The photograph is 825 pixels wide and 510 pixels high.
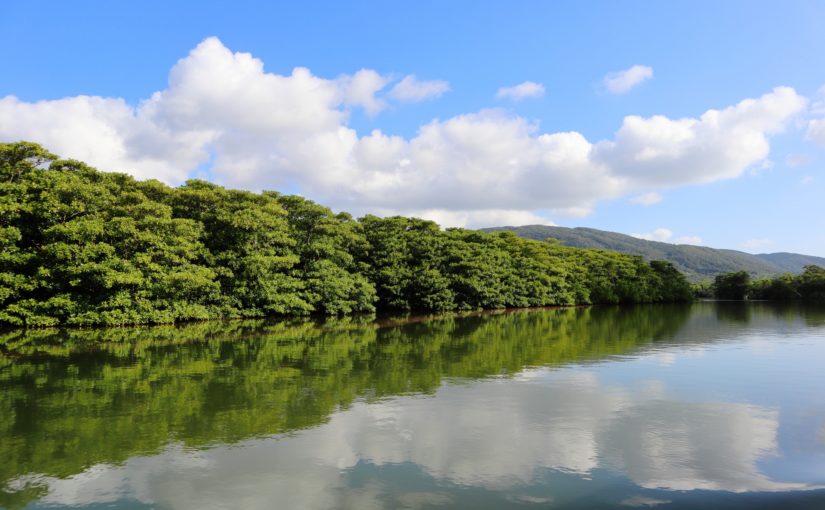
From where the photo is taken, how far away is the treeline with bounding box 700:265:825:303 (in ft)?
259

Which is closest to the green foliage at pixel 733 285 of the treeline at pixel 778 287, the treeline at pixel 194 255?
the treeline at pixel 778 287

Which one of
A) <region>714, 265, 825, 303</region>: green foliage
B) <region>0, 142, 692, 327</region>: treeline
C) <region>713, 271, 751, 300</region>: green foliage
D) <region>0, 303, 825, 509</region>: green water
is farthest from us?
<region>713, 271, 751, 300</region>: green foliage

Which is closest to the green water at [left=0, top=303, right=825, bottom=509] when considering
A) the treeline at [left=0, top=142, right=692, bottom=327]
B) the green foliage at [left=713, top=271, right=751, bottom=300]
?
the treeline at [left=0, top=142, right=692, bottom=327]

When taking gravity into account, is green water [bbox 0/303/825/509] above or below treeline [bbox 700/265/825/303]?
below

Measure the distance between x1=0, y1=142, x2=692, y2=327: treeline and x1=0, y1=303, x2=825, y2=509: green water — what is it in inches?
304

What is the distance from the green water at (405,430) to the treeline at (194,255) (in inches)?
304

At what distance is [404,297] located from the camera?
43812 millimetres

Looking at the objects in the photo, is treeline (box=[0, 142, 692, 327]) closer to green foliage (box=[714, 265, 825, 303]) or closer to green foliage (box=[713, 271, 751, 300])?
green foliage (box=[714, 265, 825, 303])

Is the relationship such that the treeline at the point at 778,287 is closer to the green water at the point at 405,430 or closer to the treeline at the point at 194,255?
the treeline at the point at 194,255

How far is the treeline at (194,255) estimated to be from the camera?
24062mm

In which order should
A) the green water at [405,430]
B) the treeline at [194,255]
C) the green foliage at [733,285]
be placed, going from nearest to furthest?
the green water at [405,430]
the treeline at [194,255]
the green foliage at [733,285]

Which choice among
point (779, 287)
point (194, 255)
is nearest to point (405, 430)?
point (194, 255)

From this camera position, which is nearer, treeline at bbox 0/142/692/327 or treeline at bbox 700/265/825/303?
treeline at bbox 0/142/692/327

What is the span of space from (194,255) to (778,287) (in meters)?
93.4
